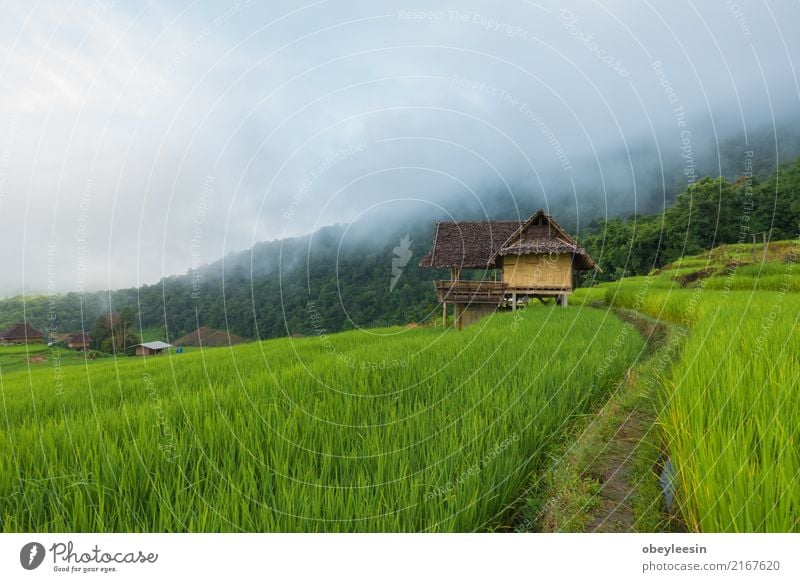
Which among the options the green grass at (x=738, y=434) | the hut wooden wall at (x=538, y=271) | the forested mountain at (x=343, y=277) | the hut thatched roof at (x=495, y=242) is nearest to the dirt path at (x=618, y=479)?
the green grass at (x=738, y=434)

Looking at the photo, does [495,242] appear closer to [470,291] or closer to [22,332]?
[470,291]

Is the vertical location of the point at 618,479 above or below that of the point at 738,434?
below

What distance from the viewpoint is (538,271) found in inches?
620

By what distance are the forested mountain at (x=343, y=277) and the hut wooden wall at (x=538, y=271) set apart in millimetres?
2281

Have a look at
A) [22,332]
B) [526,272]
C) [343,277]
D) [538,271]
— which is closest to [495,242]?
[526,272]

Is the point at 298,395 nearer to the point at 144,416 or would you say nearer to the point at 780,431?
the point at 144,416

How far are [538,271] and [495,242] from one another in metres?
4.89

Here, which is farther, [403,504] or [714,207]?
[714,207]

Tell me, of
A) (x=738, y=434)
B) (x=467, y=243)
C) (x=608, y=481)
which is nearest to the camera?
(x=738, y=434)

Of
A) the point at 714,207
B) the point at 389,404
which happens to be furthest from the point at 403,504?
the point at 714,207

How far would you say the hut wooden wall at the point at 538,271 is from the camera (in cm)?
1527

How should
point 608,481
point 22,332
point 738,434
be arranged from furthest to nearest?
1. point 22,332
2. point 608,481
3. point 738,434
